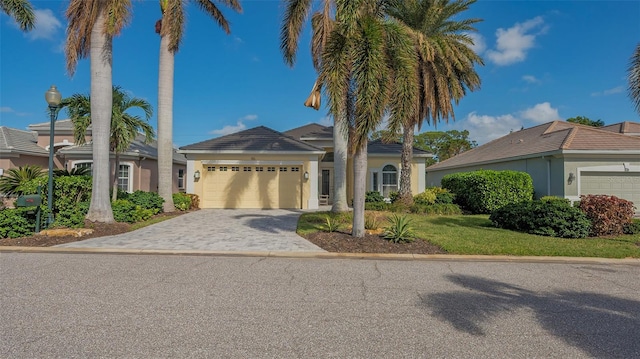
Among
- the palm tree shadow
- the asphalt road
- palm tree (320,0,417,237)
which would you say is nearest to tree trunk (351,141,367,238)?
palm tree (320,0,417,237)

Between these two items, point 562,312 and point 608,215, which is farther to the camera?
point 608,215

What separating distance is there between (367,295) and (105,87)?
10273 millimetres

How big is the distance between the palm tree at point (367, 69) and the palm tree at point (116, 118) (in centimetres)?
933

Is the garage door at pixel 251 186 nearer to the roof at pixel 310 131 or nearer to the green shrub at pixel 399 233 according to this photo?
the roof at pixel 310 131

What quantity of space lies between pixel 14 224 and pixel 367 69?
9.90m

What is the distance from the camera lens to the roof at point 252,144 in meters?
15.9

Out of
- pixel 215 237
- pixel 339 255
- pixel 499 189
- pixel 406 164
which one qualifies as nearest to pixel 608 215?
pixel 499 189

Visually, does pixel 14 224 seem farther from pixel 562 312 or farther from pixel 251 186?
pixel 562 312

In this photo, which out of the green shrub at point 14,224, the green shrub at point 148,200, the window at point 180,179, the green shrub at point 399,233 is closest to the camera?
the green shrub at point 399,233

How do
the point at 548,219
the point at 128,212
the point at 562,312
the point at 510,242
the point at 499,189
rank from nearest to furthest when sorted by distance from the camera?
the point at 562,312 < the point at 510,242 < the point at 548,219 < the point at 128,212 < the point at 499,189

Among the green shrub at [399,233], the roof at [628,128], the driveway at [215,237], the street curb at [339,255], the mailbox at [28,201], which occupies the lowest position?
the street curb at [339,255]

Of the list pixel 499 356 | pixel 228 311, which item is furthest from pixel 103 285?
pixel 499 356

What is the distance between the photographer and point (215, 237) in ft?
28.8

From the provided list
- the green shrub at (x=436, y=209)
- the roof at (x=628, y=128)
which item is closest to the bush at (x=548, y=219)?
the green shrub at (x=436, y=209)
